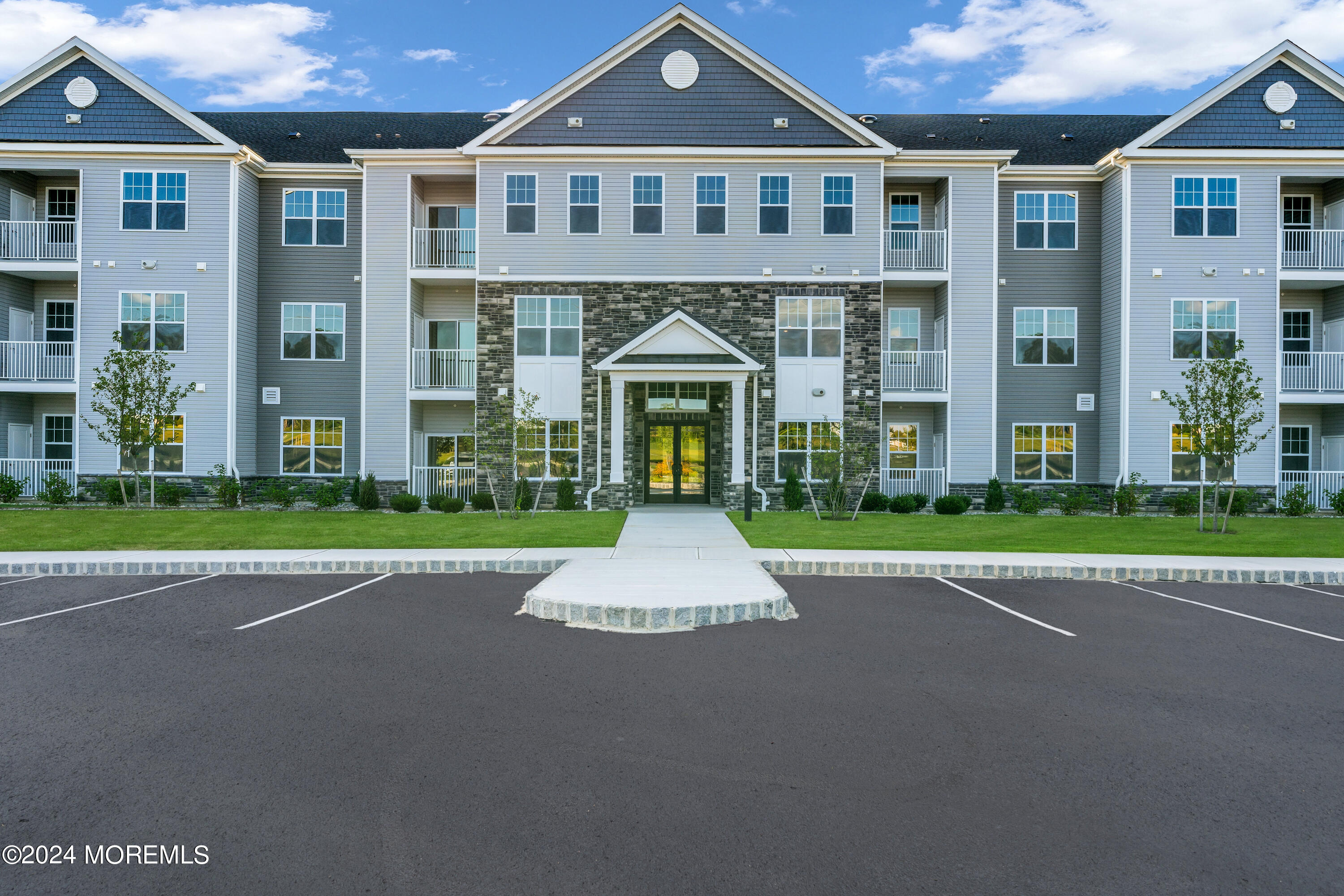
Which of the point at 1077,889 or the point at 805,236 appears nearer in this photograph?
the point at 1077,889

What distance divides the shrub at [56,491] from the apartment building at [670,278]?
2.73ft

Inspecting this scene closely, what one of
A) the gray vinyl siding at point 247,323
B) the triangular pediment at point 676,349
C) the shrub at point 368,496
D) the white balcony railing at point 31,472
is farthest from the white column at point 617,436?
the white balcony railing at point 31,472

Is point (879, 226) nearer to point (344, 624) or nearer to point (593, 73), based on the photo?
point (593, 73)

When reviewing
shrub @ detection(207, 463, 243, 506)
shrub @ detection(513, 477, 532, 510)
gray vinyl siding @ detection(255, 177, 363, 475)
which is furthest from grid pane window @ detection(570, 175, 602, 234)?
A: shrub @ detection(207, 463, 243, 506)

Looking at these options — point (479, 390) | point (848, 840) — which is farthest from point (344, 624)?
point (479, 390)

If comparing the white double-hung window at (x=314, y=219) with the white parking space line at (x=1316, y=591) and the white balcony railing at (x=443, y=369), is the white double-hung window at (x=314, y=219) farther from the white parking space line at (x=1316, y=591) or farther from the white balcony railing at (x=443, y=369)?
the white parking space line at (x=1316, y=591)

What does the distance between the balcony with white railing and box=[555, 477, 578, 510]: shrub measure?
48.7ft

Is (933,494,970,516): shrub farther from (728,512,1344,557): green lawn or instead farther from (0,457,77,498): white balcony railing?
Answer: (0,457,77,498): white balcony railing

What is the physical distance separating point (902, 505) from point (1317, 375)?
44.1 ft

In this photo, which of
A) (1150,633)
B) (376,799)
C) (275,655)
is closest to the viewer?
(376,799)

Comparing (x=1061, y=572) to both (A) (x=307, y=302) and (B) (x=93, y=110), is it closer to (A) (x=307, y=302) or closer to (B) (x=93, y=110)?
(A) (x=307, y=302)

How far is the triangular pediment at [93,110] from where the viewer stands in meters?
22.0

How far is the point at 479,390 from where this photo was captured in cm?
2194

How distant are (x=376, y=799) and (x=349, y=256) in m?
22.7
